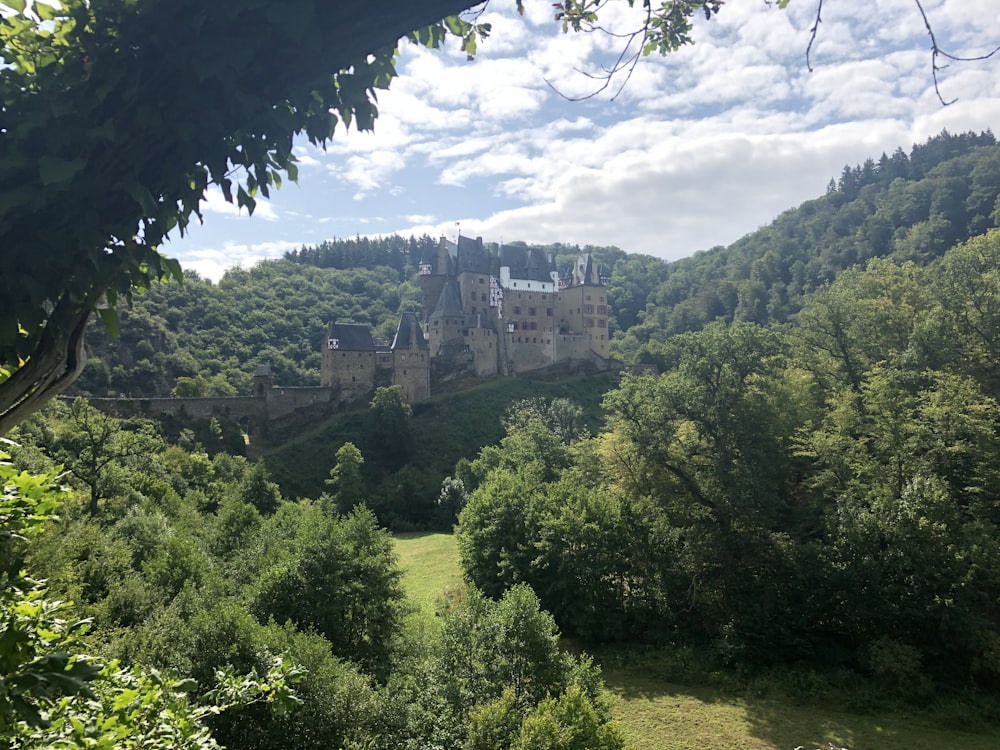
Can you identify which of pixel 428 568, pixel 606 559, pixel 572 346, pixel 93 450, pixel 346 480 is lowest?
pixel 428 568

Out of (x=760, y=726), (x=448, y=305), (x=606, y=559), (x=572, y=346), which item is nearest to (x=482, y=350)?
(x=448, y=305)

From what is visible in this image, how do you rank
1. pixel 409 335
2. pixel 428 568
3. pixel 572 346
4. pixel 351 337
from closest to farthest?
pixel 428 568 < pixel 351 337 < pixel 409 335 < pixel 572 346

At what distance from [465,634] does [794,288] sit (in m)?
103

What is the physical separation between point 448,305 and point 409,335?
25.0 ft

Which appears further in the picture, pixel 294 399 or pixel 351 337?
pixel 351 337

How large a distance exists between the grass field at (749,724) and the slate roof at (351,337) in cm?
4211

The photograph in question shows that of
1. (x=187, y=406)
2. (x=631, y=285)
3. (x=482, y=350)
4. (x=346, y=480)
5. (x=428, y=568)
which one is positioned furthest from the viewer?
(x=631, y=285)

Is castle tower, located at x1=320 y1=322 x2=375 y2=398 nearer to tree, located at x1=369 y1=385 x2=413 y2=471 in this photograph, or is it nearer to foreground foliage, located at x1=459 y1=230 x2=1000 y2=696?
tree, located at x1=369 y1=385 x2=413 y2=471

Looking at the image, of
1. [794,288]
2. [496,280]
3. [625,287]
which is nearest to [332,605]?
[496,280]

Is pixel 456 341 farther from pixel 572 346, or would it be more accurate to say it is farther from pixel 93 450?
pixel 93 450

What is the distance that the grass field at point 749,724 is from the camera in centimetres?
1734

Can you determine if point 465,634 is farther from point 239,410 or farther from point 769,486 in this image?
point 239,410

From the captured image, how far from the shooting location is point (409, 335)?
62281 millimetres

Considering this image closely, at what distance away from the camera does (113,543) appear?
940 inches
